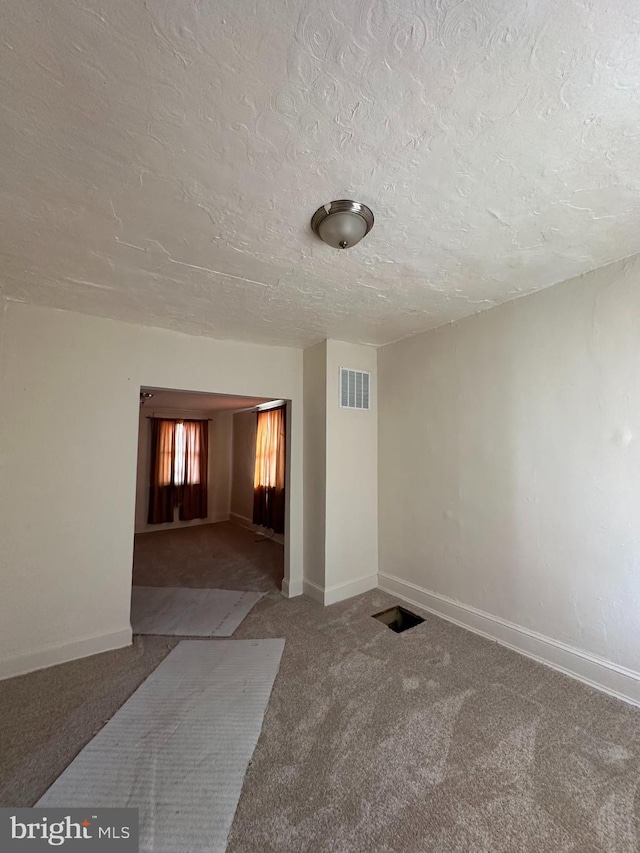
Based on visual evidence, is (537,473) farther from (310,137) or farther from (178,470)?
(178,470)

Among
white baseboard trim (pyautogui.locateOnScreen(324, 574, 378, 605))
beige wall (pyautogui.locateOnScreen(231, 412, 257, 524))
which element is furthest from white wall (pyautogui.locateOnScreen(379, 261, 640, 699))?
beige wall (pyautogui.locateOnScreen(231, 412, 257, 524))

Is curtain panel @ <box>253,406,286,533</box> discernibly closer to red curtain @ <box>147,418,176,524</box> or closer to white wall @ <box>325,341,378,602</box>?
red curtain @ <box>147,418,176,524</box>

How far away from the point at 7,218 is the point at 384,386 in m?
2.71

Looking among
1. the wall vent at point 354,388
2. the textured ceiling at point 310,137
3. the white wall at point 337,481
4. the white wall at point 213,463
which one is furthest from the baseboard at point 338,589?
the white wall at point 213,463

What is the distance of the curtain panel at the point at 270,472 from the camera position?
5.02m

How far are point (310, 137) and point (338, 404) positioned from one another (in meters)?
2.16

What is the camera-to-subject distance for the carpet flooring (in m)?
1.17

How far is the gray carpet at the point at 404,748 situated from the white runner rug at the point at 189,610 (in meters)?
0.30

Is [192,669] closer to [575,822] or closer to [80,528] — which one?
[80,528]

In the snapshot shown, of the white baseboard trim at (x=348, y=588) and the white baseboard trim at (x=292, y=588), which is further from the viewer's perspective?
the white baseboard trim at (x=292, y=588)

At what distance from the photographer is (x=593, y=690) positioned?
6.04ft

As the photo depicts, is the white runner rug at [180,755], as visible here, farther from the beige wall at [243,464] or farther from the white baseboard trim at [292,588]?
the beige wall at [243,464]

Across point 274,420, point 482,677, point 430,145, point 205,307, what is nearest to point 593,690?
point 482,677

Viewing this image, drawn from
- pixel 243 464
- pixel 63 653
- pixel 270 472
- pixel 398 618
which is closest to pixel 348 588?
pixel 398 618
